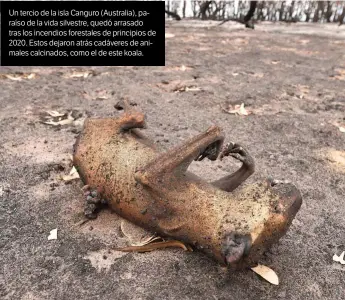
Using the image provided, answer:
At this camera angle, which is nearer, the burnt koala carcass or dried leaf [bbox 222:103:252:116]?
the burnt koala carcass

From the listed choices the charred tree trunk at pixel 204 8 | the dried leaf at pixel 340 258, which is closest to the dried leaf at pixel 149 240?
the dried leaf at pixel 340 258

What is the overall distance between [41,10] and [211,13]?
4.79 metres

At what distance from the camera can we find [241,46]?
7656 mm

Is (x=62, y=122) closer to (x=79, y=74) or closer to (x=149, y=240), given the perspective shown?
(x=79, y=74)

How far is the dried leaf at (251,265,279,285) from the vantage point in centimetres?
216

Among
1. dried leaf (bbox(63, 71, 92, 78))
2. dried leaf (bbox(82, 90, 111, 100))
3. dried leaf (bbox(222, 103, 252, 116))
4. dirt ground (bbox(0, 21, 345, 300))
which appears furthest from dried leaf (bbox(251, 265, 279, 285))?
dried leaf (bbox(63, 71, 92, 78))

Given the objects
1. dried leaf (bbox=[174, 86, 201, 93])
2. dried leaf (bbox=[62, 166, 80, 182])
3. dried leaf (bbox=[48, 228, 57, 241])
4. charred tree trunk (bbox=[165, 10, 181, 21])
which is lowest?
charred tree trunk (bbox=[165, 10, 181, 21])

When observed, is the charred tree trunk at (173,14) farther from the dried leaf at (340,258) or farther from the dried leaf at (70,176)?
the dried leaf at (340,258)

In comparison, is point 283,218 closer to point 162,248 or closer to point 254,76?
point 162,248

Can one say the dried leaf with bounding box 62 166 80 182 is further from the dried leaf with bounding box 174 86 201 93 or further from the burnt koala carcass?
the dried leaf with bounding box 174 86 201 93

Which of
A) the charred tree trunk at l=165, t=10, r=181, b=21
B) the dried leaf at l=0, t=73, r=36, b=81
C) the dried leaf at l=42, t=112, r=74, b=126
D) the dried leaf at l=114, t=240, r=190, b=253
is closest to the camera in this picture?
the dried leaf at l=114, t=240, r=190, b=253

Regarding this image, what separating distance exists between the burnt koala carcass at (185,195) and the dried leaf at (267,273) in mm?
211

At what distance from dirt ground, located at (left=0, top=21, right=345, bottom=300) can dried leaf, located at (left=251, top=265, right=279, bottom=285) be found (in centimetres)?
3

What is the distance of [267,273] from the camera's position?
2.19m
